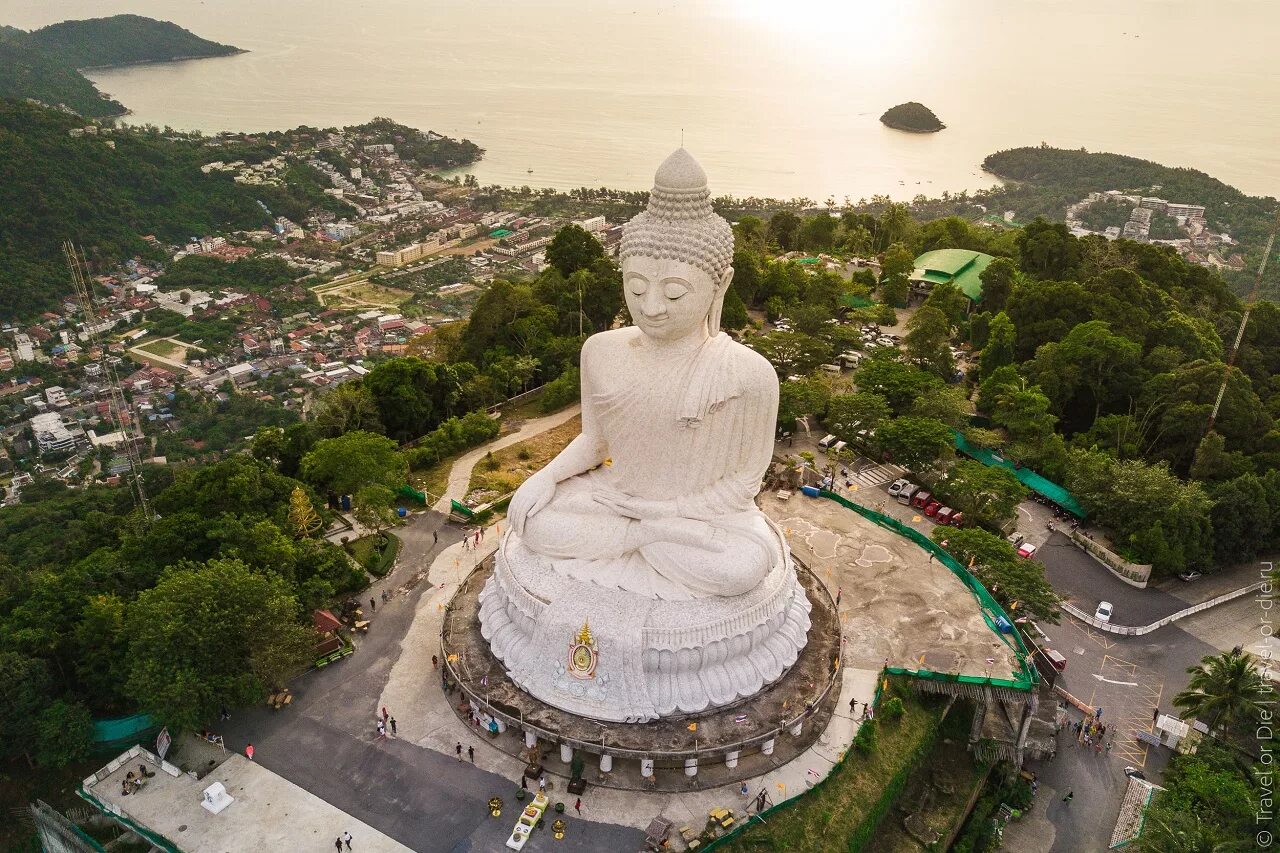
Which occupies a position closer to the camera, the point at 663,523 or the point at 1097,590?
the point at 663,523

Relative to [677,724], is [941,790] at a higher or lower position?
lower

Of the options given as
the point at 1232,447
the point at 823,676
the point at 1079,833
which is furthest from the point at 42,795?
the point at 1232,447

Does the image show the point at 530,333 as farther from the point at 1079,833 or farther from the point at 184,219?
the point at 184,219

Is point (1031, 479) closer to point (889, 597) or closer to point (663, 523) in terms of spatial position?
point (889, 597)

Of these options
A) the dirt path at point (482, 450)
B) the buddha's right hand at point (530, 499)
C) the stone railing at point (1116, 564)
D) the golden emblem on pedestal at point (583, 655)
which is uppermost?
the buddha's right hand at point (530, 499)

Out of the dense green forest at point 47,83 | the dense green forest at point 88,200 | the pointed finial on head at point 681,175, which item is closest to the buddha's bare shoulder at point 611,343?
the pointed finial on head at point 681,175

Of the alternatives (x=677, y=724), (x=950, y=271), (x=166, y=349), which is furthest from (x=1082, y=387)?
→ (x=166, y=349)

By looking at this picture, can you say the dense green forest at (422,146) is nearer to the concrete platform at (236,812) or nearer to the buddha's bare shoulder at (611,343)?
the buddha's bare shoulder at (611,343)
